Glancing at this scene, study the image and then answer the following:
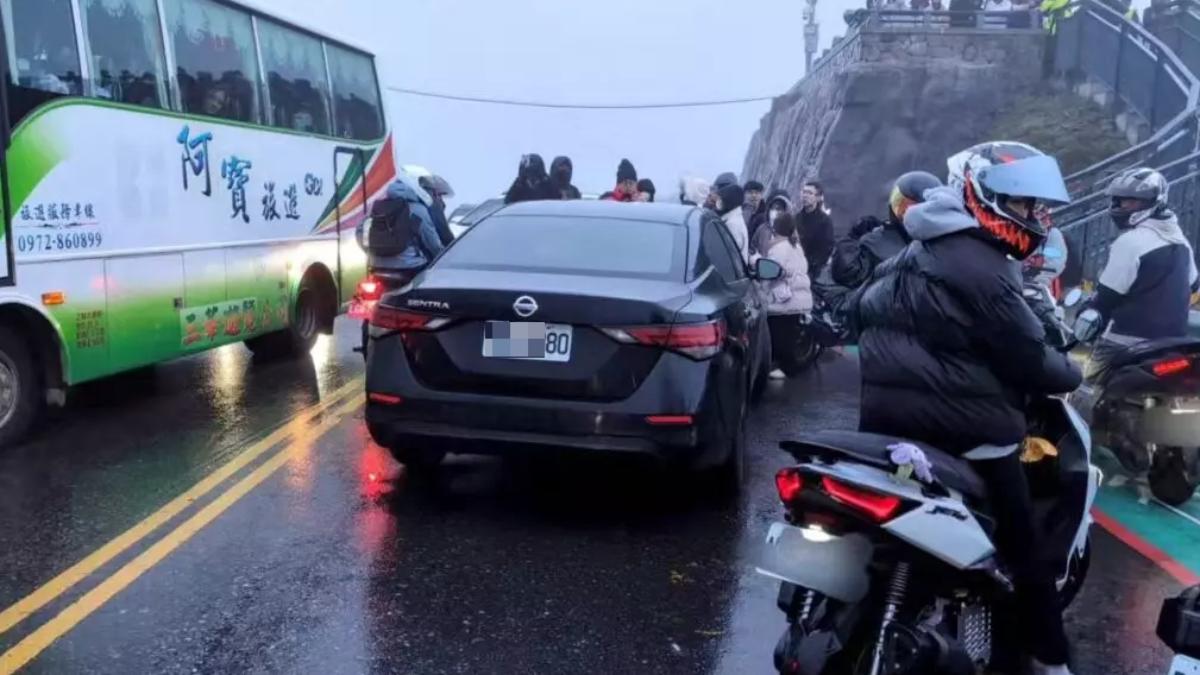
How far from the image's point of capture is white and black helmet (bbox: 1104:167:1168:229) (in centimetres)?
596

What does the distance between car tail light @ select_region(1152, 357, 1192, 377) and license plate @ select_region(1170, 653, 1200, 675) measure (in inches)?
137

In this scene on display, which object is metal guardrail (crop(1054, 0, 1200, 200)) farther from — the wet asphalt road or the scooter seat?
the scooter seat

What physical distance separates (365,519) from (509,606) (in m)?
1.32

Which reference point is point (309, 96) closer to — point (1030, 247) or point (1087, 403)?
point (1087, 403)

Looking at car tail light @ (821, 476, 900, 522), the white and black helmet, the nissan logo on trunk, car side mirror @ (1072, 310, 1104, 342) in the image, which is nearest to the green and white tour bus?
the nissan logo on trunk

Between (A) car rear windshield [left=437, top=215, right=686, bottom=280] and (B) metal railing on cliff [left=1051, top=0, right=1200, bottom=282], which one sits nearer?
(A) car rear windshield [left=437, top=215, right=686, bottom=280]

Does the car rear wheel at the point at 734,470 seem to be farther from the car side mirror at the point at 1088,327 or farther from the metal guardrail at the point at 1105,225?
the metal guardrail at the point at 1105,225

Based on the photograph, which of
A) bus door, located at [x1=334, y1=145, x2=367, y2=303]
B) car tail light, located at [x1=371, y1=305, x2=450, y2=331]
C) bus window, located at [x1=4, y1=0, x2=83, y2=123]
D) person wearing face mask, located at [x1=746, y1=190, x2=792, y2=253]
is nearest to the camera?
car tail light, located at [x1=371, y1=305, x2=450, y2=331]

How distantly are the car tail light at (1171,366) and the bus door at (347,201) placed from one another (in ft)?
25.4

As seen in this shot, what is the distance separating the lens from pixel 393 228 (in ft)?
28.7

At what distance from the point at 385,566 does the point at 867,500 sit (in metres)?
2.55

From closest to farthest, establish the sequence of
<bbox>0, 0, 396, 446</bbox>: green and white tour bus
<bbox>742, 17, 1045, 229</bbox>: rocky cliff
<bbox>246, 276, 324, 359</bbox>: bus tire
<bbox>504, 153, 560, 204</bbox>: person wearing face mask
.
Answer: <bbox>0, 0, 396, 446</bbox>: green and white tour bus
<bbox>246, 276, 324, 359</bbox>: bus tire
<bbox>504, 153, 560, 204</bbox>: person wearing face mask
<bbox>742, 17, 1045, 229</bbox>: rocky cliff

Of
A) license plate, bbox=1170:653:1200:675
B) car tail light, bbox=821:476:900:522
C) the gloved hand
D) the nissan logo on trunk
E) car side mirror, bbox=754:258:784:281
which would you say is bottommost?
license plate, bbox=1170:653:1200:675

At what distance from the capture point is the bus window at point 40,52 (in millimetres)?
6562
